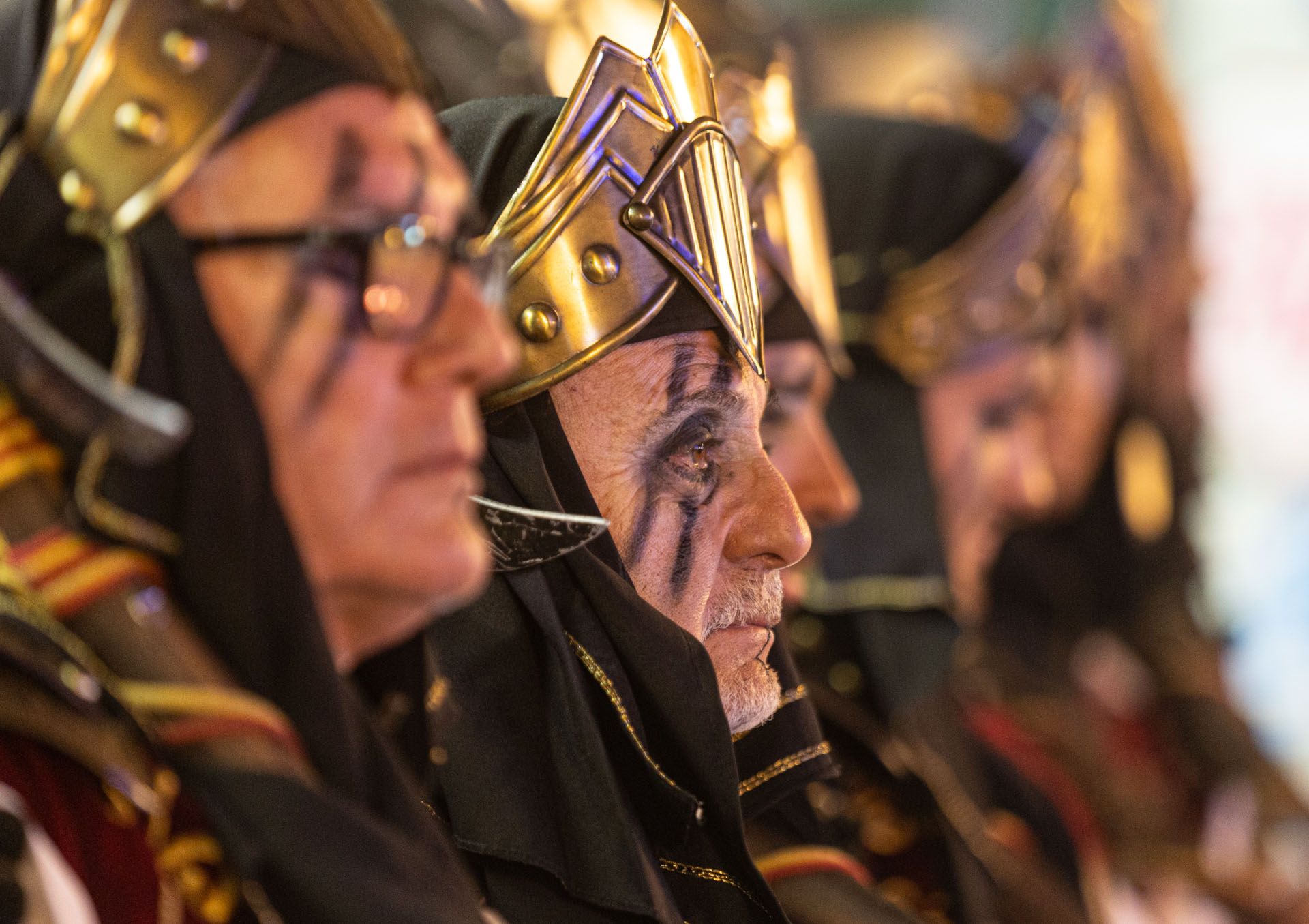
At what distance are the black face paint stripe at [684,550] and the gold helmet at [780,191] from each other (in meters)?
0.37

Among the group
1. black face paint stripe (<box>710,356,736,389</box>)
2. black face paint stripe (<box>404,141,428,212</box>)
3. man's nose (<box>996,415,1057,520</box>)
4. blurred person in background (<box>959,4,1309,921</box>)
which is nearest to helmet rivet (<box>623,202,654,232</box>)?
black face paint stripe (<box>710,356,736,389</box>)

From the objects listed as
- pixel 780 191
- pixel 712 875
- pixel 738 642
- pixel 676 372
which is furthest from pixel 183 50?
pixel 780 191

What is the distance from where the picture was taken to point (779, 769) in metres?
1.21

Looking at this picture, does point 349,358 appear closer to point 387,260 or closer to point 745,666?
point 387,260

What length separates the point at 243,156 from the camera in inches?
31.7

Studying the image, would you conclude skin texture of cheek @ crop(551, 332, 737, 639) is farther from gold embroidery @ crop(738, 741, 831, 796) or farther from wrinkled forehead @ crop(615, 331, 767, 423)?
gold embroidery @ crop(738, 741, 831, 796)

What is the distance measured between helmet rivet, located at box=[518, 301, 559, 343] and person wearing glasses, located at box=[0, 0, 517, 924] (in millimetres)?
206

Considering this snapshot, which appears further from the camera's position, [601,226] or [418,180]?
[601,226]

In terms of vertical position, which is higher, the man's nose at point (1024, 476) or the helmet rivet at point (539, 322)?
the helmet rivet at point (539, 322)

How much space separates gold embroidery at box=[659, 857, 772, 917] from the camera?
1121mm

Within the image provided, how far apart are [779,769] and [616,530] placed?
25 cm

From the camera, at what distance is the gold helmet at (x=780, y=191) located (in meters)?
1.51

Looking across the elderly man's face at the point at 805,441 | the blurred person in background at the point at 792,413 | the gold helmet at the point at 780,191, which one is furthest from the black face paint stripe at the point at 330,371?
the elderly man's face at the point at 805,441

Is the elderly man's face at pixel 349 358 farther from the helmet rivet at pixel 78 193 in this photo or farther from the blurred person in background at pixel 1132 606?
the blurred person in background at pixel 1132 606
